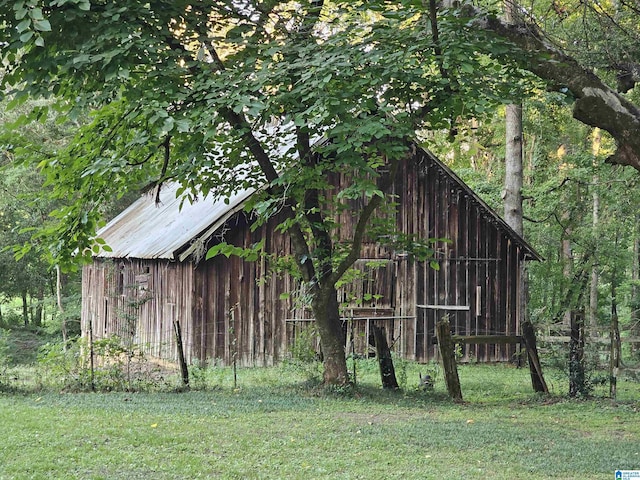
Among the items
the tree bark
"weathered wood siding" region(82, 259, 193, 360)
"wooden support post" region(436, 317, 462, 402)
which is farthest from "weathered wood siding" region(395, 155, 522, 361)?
the tree bark

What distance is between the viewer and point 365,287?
66.1ft

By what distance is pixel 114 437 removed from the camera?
855 cm

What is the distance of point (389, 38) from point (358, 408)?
5288mm

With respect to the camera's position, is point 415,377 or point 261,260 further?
point 261,260

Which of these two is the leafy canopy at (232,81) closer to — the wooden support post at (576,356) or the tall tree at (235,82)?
the tall tree at (235,82)

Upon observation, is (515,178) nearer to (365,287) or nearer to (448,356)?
(365,287)

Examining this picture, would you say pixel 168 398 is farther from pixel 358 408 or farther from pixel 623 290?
pixel 623 290

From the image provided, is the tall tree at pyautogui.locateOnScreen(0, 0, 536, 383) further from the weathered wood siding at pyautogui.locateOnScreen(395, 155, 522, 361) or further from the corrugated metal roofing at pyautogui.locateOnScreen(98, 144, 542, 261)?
the weathered wood siding at pyautogui.locateOnScreen(395, 155, 522, 361)

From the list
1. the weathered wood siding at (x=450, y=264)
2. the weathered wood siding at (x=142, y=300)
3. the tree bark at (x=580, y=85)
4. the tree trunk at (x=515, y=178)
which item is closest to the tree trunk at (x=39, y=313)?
the weathered wood siding at (x=142, y=300)

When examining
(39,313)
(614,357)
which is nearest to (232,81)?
(614,357)

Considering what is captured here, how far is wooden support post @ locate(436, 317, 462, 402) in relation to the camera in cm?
1206

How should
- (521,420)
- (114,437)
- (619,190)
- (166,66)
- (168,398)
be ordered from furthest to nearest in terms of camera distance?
(619,190) → (168,398) → (521,420) → (166,66) → (114,437)

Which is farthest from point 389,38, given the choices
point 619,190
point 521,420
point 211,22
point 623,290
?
point 623,290

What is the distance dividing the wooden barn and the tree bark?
9133 mm
